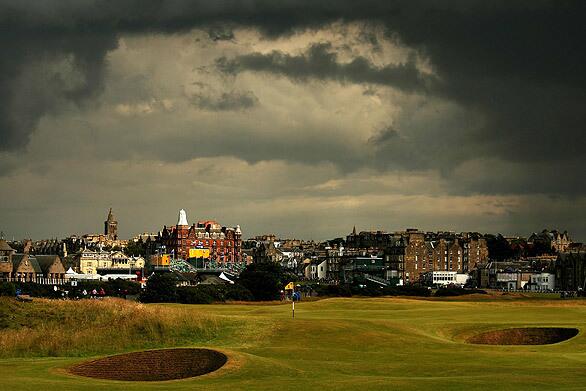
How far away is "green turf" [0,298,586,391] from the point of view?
37469 mm

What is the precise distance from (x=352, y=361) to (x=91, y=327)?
2052 cm

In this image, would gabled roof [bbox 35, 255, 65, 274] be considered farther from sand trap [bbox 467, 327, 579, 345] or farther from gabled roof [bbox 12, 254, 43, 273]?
sand trap [bbox 467, 327, 579, 345]

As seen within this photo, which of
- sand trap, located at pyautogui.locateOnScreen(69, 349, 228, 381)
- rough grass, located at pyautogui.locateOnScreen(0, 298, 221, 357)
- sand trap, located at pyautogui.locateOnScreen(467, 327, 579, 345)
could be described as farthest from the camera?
sand trap, located at pyautogui.locateOnScreen(467, 327, 579, 345)

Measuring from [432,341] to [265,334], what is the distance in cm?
1041

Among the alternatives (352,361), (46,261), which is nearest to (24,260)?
(46,261)

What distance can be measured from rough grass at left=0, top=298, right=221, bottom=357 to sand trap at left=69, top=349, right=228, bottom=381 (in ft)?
37.1

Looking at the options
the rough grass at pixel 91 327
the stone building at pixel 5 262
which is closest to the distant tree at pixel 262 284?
the stone building at pixel 5 262

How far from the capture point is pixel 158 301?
384 ft

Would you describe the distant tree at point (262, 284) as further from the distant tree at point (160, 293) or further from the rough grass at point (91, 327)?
the rough grass at point (91, 327)

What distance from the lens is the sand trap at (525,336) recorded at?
66375mm

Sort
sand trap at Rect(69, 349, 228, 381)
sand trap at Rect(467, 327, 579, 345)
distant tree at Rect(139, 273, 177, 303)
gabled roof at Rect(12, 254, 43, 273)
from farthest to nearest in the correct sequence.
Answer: gabled roof at Rect(12, 254, 43, 273), distant tree at Rect(139, 273, 177, 303), sand trap at Rect(467, 327, 579, 345), sand trap at Rect(69, 349, 228, 381)

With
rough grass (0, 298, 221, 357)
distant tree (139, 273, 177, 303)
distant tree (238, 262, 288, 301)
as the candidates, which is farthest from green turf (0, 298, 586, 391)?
distant tree (238, 262, 288, 301)

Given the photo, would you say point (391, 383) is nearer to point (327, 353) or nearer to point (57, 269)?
point (327, 353)

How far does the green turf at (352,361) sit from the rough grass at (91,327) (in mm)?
444
